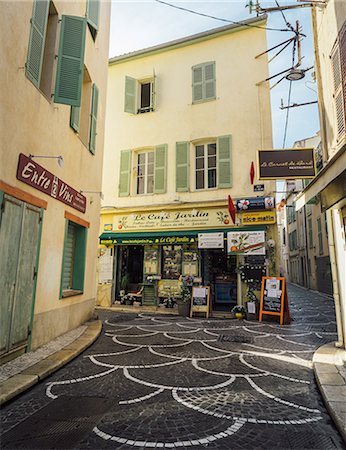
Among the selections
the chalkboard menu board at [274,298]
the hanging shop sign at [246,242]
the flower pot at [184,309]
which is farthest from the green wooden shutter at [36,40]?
the chalkboard menu board at [274,298]

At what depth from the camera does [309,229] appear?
2034cm

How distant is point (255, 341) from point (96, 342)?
3.38 meters

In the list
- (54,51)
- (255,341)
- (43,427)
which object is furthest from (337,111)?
(43,427)

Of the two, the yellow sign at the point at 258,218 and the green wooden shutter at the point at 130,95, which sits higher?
the green wooden shutter at the point at 130,95

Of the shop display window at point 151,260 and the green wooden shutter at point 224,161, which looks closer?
the green wooden shutter at point 224,161

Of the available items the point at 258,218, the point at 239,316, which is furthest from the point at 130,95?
the point at 239,316

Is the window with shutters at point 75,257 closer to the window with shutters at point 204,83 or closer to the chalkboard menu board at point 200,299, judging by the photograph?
the chalkboard menu board at point 200,299

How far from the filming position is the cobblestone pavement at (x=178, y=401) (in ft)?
8.68

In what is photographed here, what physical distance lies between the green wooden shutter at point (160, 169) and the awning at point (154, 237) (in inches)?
68.1

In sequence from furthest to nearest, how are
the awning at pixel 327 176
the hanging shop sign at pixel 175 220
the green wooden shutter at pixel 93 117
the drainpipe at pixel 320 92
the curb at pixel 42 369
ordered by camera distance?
the hanging shop sign at pixel 175 220 < the green wooden shutter at pixel 93 117 < the drainpipe at pixel 320 92 < the awning at pixel 327 176 < the curb at pixel 42 369

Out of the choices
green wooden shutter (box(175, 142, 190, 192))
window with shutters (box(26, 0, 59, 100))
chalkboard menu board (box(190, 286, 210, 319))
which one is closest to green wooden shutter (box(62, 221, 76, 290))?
window with shutters (box(26, 0, 59, 100))

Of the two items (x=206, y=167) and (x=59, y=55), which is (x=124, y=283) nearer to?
(x=206, y=167)

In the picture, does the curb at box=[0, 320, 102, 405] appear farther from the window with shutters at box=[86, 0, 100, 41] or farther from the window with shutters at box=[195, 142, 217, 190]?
the window with shutters at box=[86, 0, 100, 41]

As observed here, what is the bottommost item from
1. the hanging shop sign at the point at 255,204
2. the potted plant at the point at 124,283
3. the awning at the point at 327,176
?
the potted plant at the point at 124,283
